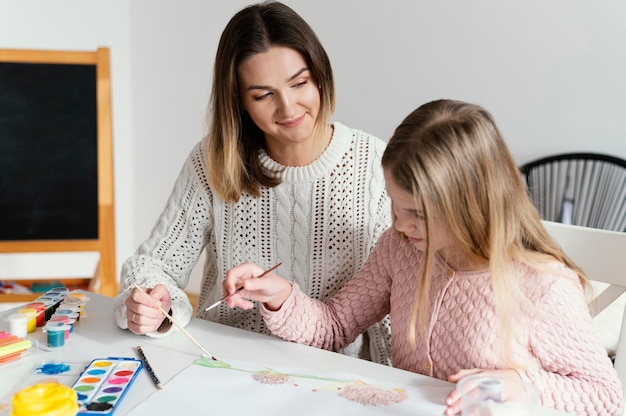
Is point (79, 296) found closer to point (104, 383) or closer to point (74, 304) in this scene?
point (74, 304)

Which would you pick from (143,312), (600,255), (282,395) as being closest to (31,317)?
(143,312)

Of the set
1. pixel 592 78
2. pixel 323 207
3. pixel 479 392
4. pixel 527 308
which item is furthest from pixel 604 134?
pixel 479 392

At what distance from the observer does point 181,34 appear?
10.9ft

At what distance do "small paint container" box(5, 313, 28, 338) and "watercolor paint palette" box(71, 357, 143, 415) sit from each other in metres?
0.18

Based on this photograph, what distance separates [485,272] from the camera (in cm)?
115

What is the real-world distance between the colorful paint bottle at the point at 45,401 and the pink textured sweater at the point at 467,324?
413mm

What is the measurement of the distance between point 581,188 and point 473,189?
148cm

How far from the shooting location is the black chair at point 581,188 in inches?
91.7

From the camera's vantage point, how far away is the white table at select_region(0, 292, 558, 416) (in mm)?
1082

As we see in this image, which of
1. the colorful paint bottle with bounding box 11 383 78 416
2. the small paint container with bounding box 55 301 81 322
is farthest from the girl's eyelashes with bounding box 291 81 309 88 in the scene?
the colorful paint bottle with bounding box 11 383 78 416

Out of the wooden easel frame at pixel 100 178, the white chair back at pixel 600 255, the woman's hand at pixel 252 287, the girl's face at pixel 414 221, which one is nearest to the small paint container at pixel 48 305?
the woman's hand at pixel 252 287

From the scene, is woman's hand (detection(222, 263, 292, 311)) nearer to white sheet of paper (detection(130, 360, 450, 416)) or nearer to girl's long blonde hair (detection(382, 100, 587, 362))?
white sheet of paper (detection(130, 360, 450, 416))

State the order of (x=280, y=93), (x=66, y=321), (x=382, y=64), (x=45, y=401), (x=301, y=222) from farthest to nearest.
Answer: (x=382, y=64), (x=301, y=222), (x=280, y=93), (x=66, y=321), (x=45, y=401)

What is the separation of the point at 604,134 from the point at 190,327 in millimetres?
1604
